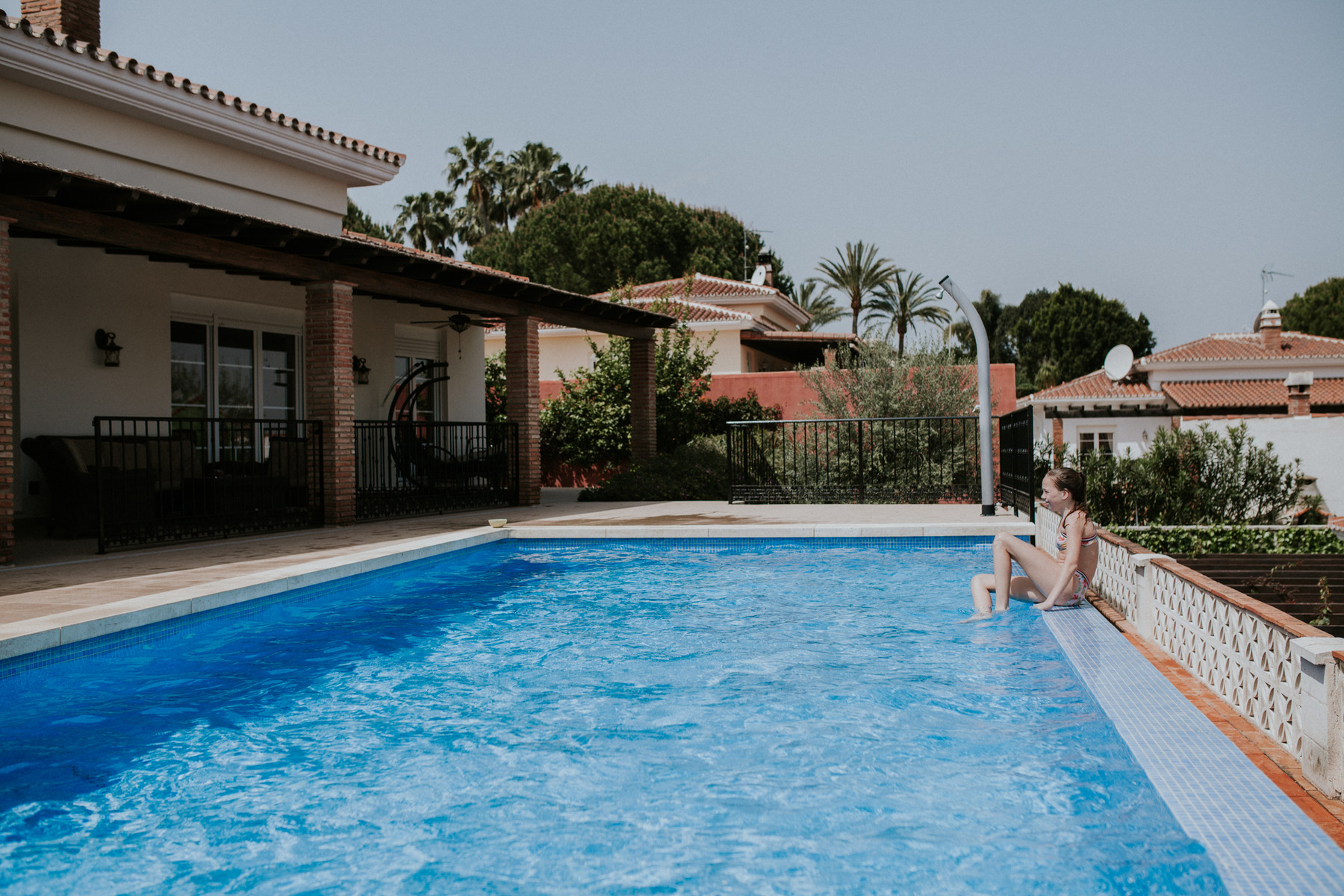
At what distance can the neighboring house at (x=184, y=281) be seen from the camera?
8.74 m

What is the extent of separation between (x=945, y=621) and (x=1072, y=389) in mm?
33672

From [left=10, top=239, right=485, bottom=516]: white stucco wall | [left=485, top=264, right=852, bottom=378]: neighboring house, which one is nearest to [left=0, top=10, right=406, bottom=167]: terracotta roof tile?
[left=10, top=239, right=485, bottom=516]: white stucco wall

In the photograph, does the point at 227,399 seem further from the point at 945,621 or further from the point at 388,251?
the point at 945,621

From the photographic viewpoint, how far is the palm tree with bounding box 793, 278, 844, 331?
4862cm

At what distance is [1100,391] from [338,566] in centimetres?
3518

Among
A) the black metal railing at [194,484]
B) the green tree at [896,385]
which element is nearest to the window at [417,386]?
the black metal railing at [194,484]

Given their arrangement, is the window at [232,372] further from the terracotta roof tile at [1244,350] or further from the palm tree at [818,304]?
the palm tree at [818,304]

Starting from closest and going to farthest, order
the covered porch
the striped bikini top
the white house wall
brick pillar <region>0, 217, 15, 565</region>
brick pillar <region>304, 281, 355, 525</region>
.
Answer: the striped bikini top
brick pillar <region>0, 217, 15, 565</region>
the covered porch
the white house wall
brick pillar <region>304, 281, 355, 525</region>

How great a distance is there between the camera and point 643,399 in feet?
55.5

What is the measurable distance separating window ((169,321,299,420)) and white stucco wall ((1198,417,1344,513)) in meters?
14.1

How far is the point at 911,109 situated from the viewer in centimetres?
1917

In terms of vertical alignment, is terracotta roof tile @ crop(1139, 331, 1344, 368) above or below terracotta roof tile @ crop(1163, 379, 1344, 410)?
above

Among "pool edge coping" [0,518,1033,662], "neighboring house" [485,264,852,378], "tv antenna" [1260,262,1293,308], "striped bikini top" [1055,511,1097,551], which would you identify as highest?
"tv antenna" [1260,262,1293,308]

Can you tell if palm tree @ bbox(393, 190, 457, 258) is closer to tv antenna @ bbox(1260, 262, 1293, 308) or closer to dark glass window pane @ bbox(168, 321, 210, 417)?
dark glass window pane @ bbox(168, 321, 210, 417)
